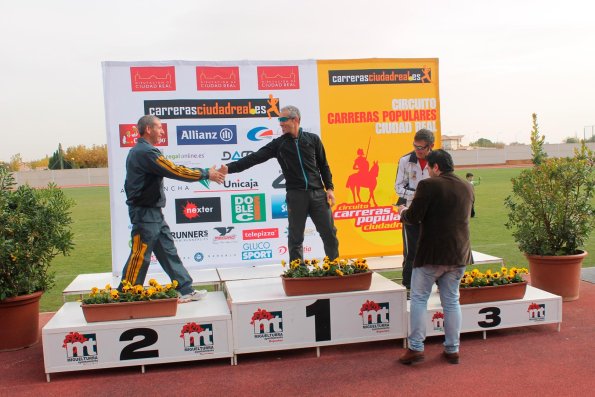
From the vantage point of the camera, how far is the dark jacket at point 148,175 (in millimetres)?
5371

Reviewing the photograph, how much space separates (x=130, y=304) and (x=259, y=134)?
3.07 m

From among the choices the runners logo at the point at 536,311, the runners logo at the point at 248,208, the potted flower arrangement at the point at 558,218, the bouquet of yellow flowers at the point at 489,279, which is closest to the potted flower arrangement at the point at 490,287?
the bouquet of yellow flowers at the point at 489,279

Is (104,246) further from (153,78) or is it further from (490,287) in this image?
(490,287)

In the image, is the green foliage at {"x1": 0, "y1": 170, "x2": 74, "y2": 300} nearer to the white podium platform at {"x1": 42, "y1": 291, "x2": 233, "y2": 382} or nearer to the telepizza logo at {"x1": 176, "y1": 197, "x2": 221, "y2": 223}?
the white podium platform at {"x1": 42, "y1": 291, "x2": 233, "y2": 382}

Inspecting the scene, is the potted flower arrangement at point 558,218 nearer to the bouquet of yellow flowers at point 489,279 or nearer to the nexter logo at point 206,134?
the bouquet of yellow flowers at point 489,279

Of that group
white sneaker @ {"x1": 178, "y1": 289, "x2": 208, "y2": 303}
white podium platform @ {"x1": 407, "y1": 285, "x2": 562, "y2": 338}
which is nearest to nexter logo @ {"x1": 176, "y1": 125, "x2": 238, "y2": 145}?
white sneaker @ {"x1": 178, "y1": 289, "x2": 208, "y2": 303}

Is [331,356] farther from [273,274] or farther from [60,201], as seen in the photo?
[60,201]

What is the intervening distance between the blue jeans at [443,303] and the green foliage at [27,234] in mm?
3304

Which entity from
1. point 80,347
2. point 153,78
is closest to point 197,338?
point 80,347

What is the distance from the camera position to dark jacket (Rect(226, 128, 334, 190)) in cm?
594

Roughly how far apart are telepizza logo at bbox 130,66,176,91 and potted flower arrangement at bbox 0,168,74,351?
5.91 feet

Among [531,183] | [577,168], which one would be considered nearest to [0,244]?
[531,183]

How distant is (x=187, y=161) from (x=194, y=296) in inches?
79.8

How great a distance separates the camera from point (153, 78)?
6961mm
